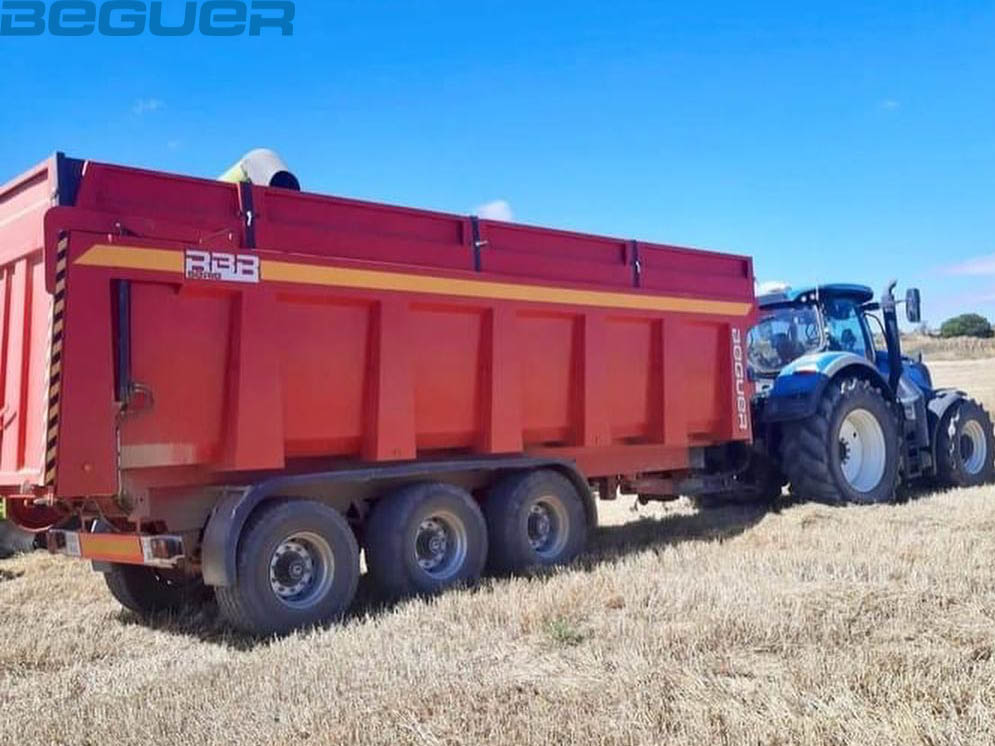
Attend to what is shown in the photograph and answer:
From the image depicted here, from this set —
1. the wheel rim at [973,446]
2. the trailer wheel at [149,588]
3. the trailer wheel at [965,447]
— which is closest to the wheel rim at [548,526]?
the trailer wheel at [149,588]

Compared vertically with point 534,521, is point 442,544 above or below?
below

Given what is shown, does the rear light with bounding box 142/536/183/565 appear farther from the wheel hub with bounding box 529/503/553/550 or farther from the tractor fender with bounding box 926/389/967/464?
the tractor fender with bounding box 926/389/967/464

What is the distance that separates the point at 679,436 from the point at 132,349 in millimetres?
4669

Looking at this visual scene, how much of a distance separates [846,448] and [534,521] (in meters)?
4.09

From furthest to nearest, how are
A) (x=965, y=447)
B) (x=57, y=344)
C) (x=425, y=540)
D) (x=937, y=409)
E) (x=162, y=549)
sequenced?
(x=965, y=447) < (x=937, y=409) < (x=425, y=540) < (x=162, y=549) < (x=57, y=344)

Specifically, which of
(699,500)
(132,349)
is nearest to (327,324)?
(132,349)

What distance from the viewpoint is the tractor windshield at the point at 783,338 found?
10258 mm

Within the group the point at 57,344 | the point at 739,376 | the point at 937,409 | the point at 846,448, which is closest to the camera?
the point at 57,344

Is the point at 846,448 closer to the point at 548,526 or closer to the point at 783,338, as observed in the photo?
the point at 783,338

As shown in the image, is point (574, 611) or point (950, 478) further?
point (950, 478)

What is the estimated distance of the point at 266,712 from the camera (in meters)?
3.79

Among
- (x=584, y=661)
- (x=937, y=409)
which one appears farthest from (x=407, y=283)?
(x=937, y=409)

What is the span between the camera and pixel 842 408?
9516 mm

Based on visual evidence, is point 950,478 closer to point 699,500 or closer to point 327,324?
point 699,500
